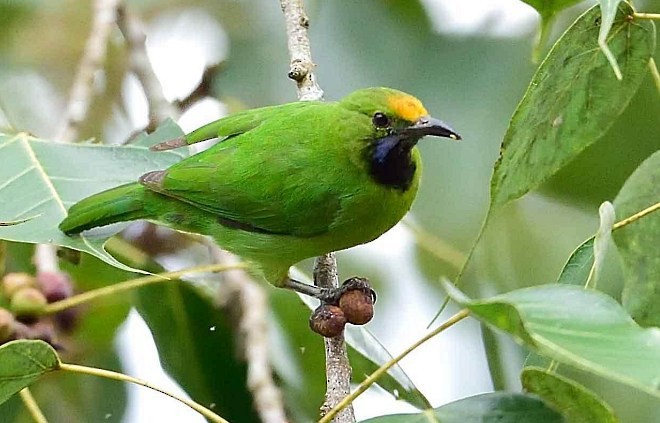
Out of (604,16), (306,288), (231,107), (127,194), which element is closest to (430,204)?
(231,107)

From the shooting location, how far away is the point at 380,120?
6.57 ft

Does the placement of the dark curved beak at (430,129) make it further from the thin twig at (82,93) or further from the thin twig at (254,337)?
the thin twig at (82,93)

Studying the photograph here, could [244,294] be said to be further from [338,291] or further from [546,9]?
[546,9]

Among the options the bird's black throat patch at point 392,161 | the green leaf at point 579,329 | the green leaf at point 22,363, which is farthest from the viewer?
the bird's black throat patch at point 392,161

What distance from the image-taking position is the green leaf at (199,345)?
218 cm

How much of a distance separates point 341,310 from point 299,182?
1.30 feet

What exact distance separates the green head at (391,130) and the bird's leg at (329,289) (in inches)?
8.4

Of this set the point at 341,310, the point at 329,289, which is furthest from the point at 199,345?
the point at 341,310

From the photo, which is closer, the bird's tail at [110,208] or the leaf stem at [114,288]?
the bird's tail at [110,208]

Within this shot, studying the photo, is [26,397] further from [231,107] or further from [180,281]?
[231,107]

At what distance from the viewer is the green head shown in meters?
1.94

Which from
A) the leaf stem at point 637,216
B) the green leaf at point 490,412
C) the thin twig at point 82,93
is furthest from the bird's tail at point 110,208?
the leaf stem at point 637,216

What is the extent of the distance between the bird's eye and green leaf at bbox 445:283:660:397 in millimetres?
945

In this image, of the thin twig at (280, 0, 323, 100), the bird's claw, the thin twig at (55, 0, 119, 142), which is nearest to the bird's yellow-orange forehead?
the thin twig at (280, 0, 323, 100)
